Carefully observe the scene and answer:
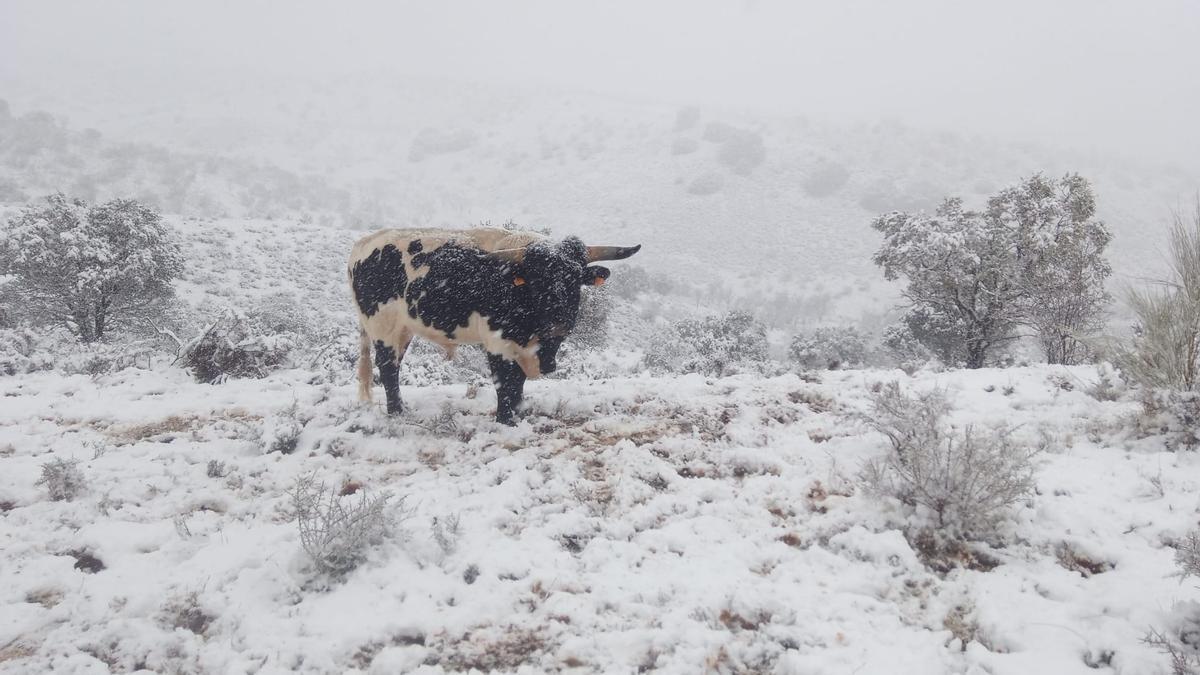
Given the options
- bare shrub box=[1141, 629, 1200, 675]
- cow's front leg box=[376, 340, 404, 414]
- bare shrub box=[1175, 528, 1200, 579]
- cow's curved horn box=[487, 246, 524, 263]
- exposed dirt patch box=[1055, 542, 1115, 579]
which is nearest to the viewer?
bare shrub box=[1141, 629, 1200, 675]

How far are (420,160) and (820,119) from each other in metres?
47.5

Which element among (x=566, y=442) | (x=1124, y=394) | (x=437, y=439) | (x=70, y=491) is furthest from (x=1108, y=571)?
(x=70, y=491)

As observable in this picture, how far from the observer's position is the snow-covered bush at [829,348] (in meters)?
21.1

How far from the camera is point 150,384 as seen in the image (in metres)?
7.87

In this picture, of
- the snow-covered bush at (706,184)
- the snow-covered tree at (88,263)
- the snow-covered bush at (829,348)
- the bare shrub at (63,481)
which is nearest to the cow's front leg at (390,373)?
the bare shrub at (63,481)

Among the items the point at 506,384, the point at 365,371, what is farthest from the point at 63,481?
the point at 506,384

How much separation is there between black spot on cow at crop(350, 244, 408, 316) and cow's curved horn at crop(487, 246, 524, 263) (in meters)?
1.10

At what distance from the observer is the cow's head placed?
543 centimetres

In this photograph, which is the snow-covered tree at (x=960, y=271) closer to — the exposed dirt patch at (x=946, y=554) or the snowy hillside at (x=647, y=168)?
the exposed dirt patch at (x=946, y=554)

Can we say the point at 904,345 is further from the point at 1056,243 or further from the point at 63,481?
the point at 63,481

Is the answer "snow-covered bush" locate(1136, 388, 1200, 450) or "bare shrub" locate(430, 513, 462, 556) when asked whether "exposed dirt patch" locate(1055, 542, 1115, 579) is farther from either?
"bare shrub" locate(430, 513, 462, 556)

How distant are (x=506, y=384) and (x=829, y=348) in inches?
704

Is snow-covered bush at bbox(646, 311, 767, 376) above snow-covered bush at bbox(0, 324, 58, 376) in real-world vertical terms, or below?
below

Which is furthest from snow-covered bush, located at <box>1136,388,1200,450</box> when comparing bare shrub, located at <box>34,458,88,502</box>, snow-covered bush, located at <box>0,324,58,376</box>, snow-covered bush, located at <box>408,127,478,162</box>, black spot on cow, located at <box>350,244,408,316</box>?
snow-covered bush, located at <box>408,127,478,162</box>
